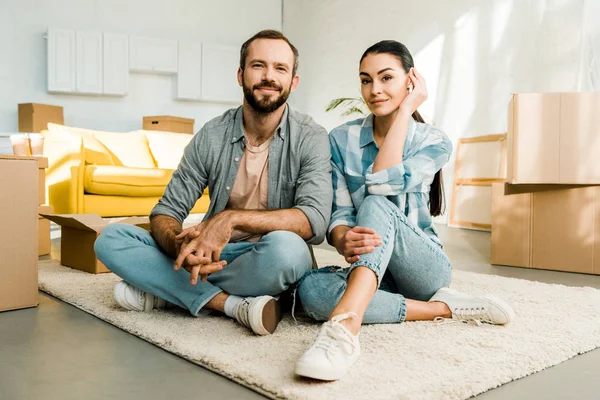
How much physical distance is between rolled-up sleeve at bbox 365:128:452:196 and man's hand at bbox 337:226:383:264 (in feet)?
0.65

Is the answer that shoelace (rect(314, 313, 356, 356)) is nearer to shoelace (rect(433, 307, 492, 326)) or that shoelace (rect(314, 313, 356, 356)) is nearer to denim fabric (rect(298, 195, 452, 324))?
denim fabric (rect(298, 195, 452, 324))

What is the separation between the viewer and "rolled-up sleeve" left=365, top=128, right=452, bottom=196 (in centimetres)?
161

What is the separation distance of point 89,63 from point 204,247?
531 cm

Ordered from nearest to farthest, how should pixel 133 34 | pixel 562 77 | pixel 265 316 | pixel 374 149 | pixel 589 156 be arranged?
pixel 265 316, pixel 374 149, pixel 589 156, pixel 562 77, pixel 133 34

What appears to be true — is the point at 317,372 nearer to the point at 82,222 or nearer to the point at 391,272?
the point at 391,272

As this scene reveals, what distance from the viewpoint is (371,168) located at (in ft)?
5.53

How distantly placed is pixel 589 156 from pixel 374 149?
5.06ft

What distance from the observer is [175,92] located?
6.87 metres

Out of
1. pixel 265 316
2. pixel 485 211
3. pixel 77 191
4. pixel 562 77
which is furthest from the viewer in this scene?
pixel 485 211

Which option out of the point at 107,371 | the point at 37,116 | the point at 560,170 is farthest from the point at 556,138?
the point at 37,116

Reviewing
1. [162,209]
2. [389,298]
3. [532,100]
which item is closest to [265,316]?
[389,298]

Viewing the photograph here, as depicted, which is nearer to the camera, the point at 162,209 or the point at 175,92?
the point at 162,209

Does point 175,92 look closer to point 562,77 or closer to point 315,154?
point 562,77

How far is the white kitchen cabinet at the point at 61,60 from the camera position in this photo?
233 inches
